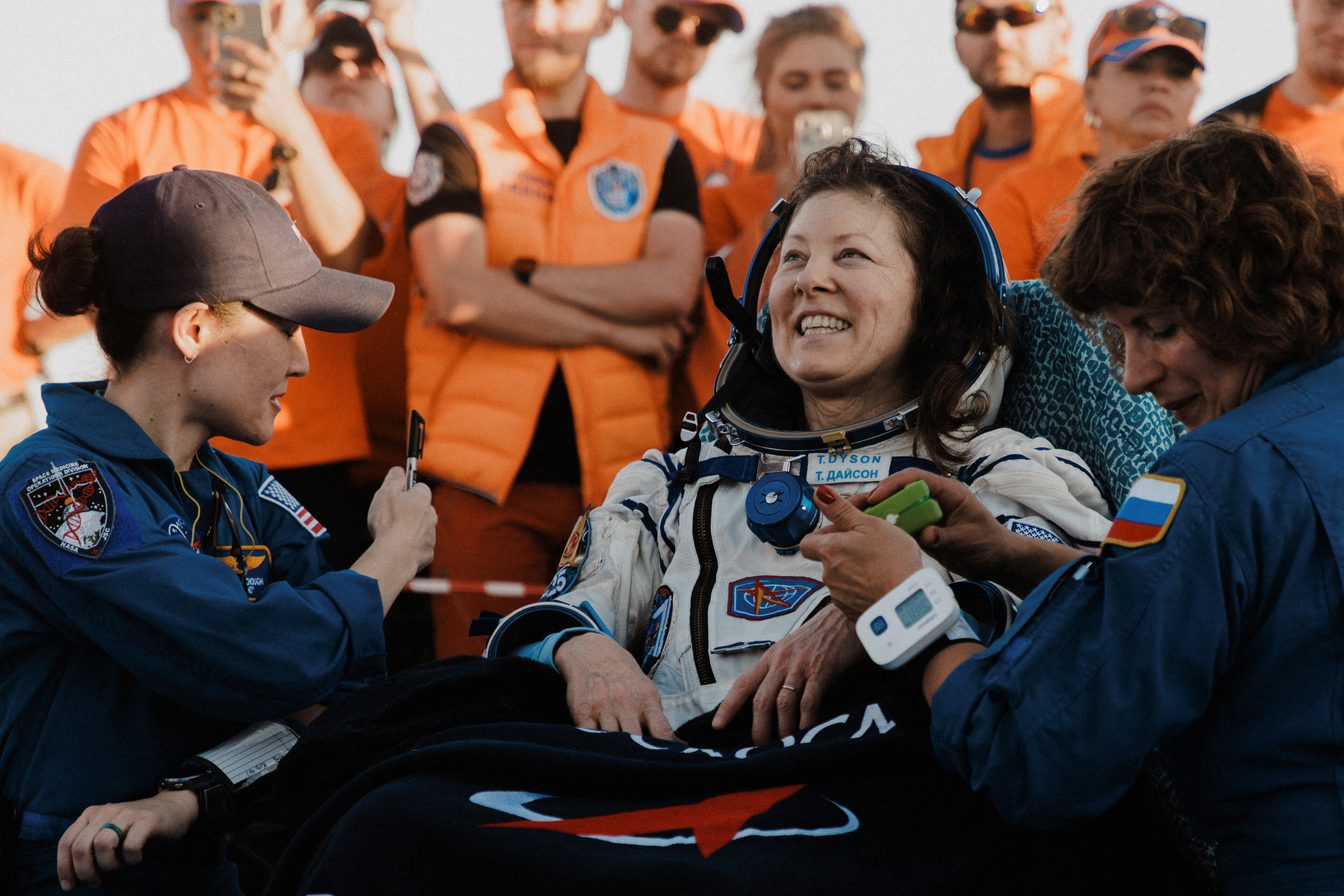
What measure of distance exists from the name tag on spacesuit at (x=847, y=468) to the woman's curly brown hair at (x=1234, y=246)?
30.9 inches

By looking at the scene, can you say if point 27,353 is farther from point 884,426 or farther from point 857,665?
point 857,665

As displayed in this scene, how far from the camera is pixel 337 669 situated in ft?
6.47

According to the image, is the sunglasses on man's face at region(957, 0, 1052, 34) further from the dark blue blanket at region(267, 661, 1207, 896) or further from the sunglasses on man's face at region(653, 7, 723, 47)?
the dark blue blanket at region(267, 661, 1207, 896)

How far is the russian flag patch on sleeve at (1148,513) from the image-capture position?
1.35m

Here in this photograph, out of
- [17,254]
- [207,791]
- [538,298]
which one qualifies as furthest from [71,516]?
[17,254]

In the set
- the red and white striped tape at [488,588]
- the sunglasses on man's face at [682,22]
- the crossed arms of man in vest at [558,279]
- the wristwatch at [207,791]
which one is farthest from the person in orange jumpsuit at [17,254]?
the wristwatch at [207,791]

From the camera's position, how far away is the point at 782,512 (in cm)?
211

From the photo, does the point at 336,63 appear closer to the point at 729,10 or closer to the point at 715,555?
the point at 729,10

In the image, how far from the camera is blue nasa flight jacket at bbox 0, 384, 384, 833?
6.00 ft

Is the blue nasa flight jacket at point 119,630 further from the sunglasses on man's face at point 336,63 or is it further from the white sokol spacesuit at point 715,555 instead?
Answer: the sunglasses on man's face at point 336,63

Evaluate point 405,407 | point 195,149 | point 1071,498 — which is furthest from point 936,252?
point 195,149

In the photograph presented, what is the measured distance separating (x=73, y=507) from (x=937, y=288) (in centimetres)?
167

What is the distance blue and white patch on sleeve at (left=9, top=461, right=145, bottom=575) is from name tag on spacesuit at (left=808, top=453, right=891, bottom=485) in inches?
47.4

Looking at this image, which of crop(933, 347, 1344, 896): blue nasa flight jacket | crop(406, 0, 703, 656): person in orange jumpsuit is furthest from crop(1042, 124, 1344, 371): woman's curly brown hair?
crop(406, 0, 703, 656): person in orange jumpsuit
